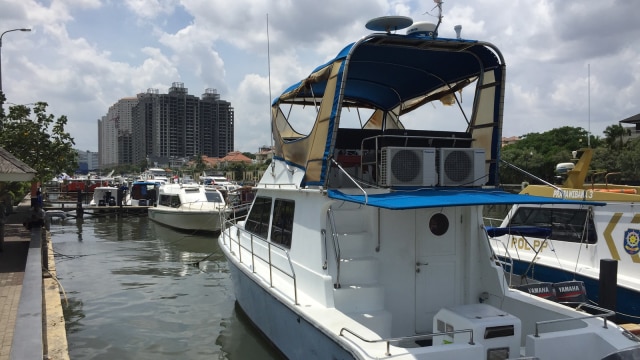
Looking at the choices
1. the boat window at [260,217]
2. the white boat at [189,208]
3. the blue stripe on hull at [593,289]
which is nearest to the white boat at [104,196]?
the white boat at [189,208]

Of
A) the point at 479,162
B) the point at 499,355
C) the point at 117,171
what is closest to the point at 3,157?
the point at 479,162

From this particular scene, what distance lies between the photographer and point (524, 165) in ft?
144

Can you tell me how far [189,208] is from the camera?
2214cm

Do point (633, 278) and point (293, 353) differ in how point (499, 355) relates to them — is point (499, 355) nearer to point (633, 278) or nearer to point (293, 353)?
point (293, 353)

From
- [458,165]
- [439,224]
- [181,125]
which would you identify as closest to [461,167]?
→ [458,165]

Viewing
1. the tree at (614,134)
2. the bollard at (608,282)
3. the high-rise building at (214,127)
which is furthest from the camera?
the high-rise building at (214,127)

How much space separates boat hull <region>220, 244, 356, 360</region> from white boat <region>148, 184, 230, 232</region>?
471 inches

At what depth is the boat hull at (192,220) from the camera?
20.9m

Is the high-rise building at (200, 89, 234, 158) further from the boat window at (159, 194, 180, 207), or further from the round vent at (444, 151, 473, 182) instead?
the round vent at (444, 151, 473, 182)

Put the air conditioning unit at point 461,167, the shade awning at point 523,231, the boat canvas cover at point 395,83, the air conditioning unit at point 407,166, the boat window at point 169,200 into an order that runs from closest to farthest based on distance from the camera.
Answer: the air conditioning unit at point 407,166
the boat canvas cover at point 395,83
the air conditioning unit at point 461,167
the shade awning at point 523,231
the boat window at point 169,200

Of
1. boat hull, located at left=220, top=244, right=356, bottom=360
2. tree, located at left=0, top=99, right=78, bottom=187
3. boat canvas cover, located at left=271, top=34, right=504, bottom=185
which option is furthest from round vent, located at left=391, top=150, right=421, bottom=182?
tree, located at left=0, top=99, right=78, bottom=187

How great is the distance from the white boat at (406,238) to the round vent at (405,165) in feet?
0.04

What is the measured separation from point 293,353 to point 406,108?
438 centimetres

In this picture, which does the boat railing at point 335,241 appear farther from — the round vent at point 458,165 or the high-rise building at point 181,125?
the high-rise building at point 181,125
